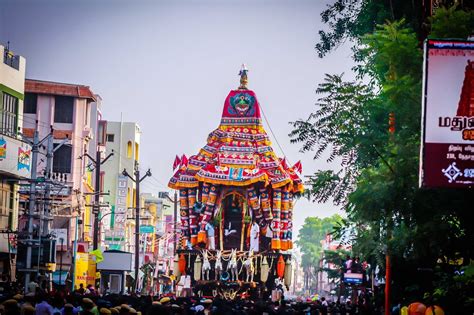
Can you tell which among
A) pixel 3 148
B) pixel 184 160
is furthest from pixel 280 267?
pixel 3 148

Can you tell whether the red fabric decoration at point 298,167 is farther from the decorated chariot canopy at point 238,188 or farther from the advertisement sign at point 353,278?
the advertisement sign at point 353,278

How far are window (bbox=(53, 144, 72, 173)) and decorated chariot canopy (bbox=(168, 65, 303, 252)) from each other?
9.14 metres

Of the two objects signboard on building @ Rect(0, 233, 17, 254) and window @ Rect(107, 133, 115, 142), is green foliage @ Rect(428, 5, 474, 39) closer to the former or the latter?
signboard on building @ Rect(0, 233, 17, 254)

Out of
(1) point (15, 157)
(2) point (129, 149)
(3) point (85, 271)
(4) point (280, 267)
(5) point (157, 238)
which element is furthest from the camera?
(5) point (157, 238)

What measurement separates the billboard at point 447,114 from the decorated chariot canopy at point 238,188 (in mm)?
54694

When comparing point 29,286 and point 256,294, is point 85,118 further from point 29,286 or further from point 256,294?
point 29,286

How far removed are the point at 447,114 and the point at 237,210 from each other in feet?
193

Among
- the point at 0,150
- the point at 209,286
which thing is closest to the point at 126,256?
the point at 209,286

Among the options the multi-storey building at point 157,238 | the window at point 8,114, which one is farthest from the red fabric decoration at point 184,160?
the window at point 8,114

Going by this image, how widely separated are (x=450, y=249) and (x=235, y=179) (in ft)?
160

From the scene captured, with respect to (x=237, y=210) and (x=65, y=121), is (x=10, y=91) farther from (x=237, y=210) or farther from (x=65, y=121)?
(x=65, y=121)

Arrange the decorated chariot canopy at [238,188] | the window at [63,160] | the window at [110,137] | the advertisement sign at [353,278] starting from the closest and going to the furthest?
the advertisement sign at [353,278] < the decorated chariot canopy at [238,188] < the window at [63,160] < the window at [110,137]

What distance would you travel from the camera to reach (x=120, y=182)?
11275 cm

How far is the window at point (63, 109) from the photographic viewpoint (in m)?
85.2
